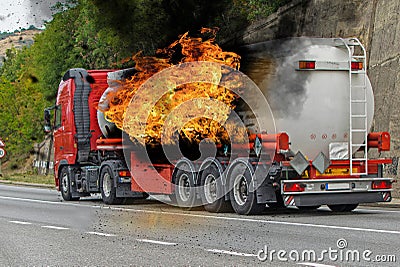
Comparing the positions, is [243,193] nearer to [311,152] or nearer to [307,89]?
[311,152]

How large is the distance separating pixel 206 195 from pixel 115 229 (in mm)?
3271

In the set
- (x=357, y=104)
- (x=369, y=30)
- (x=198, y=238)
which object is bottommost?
(x=198, y=238)

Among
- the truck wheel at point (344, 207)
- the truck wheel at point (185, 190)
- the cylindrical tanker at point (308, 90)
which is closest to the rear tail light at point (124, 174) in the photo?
the truck wheel at point (185, 190)

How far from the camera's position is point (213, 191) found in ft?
57.9

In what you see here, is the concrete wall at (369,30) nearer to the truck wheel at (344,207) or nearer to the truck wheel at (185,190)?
the truck wheel at (344,207)

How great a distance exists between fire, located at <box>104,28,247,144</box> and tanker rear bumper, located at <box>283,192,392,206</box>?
173 centimetres

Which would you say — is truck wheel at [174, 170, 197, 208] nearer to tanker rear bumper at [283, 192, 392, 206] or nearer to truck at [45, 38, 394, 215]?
truck at [45, 38, 394, 215]

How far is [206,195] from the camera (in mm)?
17734

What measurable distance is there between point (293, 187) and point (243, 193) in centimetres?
130

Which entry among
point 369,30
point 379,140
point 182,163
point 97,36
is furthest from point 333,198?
point 97,36

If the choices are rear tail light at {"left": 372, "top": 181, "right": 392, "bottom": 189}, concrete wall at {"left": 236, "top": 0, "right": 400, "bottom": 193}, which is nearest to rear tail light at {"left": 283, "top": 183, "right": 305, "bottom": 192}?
rear tail light at {"left": 372, "top": 181, "right": 392, "bottom": 189}

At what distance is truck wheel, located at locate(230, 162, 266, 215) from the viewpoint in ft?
53.6

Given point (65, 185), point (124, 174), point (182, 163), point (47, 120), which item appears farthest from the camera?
point (65, 185)

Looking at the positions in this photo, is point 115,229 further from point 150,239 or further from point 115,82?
point 115,82
